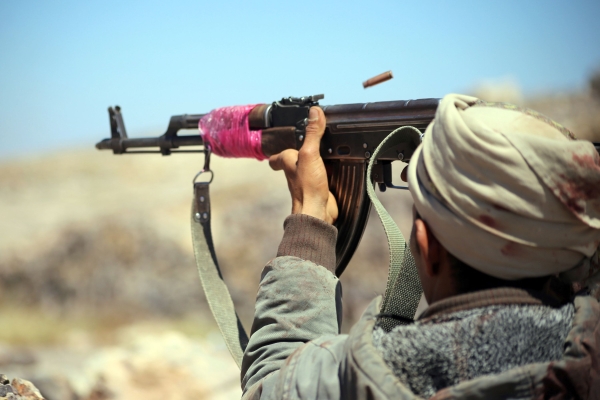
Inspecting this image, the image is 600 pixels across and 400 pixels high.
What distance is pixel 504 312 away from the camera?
1291 mm

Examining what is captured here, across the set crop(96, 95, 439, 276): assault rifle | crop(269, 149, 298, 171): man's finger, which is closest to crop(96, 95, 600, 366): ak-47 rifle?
crop(96, 95, 439, 276): assault rifle

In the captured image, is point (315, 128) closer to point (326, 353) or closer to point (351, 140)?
point (351, 140)

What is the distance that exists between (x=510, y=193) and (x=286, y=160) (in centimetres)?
175

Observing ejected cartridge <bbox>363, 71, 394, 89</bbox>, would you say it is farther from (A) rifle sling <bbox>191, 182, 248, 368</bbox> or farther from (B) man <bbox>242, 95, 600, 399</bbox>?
(B) man <bbox>242, 95, 600, 399</bbox>

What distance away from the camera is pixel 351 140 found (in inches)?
113

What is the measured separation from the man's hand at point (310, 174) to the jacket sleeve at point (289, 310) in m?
0.41

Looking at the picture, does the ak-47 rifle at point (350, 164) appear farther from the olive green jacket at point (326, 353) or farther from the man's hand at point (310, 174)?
the olive green jacket at point (326, 353)

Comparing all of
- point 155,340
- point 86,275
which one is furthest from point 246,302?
point 86,275

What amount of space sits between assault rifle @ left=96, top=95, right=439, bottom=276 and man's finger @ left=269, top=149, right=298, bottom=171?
0.45ft

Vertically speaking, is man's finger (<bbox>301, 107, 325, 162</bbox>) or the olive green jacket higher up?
man's finger (<bbox>301, 107, 325, 162</bbox>)

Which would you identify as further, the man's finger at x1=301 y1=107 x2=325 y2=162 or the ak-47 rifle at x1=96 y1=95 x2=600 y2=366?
the man's finger at x1=301 y1=107 x2=325 y2=162

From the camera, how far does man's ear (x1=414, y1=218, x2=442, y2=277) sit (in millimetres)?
1484

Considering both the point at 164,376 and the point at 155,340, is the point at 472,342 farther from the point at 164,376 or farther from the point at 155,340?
the point at 155,340

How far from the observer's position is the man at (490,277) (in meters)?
1.26
